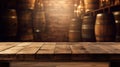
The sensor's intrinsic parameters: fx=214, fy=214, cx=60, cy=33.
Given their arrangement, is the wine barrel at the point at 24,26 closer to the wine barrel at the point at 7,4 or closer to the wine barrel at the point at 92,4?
the wine barrel at the point at 7,4

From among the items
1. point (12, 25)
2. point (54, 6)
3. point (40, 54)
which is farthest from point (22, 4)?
point (40, 54)

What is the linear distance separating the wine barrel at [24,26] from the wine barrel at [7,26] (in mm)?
841

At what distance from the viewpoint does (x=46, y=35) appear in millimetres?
10680

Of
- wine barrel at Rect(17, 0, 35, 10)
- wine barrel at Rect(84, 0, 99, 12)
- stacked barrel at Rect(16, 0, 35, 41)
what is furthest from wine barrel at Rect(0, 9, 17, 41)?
wine barrel at Rect(84, 0, 99, 12)

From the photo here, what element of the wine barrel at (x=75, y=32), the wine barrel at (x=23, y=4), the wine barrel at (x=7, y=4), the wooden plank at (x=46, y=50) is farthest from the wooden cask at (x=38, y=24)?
the wooden plank at (x=46, y=50)

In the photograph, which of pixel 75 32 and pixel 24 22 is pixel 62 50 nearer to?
pixel 24 22

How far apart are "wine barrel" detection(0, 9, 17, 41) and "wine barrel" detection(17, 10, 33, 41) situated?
84cm

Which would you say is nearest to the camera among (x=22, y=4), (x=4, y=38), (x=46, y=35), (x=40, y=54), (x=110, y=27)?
(x=40, y=54)

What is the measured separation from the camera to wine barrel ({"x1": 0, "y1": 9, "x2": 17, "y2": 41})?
6531 millimetres

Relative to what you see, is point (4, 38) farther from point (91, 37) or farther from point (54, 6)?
point (54, 6)

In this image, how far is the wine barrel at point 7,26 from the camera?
6.53 meters

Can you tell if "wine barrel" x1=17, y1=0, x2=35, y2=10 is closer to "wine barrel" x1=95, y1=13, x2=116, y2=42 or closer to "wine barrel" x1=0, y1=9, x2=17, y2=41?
"wine barrel" x1=0, y1=9, x2=17, y2=41

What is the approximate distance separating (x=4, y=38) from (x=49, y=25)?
4549 millimetres

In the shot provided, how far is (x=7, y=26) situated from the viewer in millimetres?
6562
